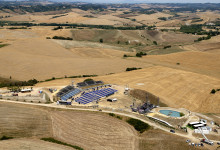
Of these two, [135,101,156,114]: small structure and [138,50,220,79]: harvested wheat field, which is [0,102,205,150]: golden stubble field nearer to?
[135,101,156,114]: small structure

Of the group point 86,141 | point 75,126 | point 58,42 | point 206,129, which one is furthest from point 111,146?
point 58,42

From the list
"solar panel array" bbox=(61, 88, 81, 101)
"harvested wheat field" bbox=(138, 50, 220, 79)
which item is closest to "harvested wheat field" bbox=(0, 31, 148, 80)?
"harvested wheat field" bbox=(138, 50, 220, 79)

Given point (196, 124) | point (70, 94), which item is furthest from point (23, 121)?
point (196, 124)

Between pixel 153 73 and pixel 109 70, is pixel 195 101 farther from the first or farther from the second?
pixel 109 70

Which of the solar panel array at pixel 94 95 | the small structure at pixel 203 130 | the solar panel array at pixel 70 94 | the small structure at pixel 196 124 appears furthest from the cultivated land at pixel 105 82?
the solar panel array at pixel 70 94

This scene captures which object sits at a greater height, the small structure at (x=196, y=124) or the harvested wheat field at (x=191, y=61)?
the harvested wheat field at (x=191, y=61)

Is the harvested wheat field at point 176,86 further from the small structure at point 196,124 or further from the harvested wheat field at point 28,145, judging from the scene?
the harvested wheat field at point 28,145
